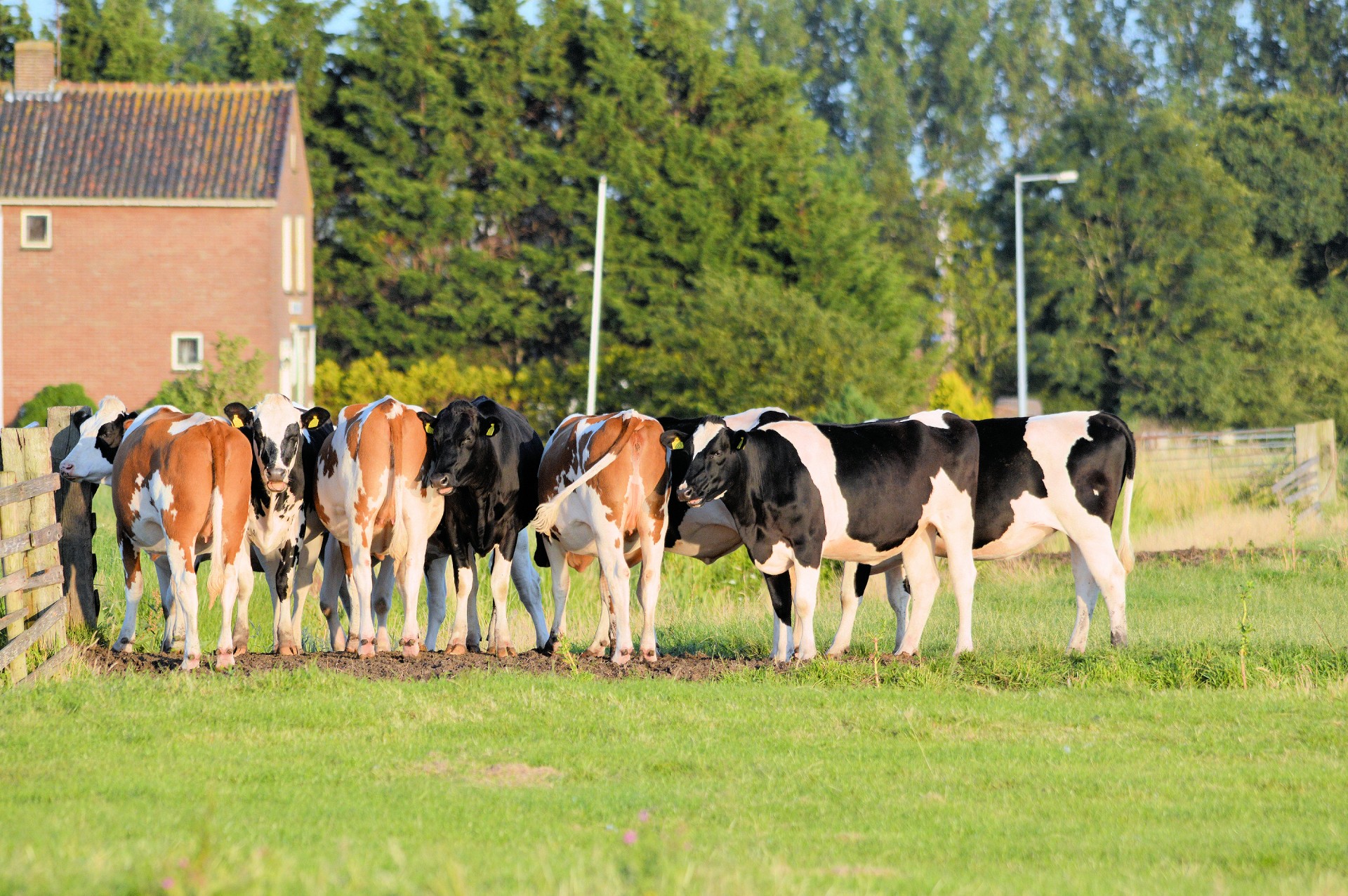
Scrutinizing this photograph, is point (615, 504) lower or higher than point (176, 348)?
lower

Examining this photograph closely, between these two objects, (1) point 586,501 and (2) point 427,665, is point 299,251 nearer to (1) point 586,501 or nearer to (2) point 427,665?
(1) point 586,501

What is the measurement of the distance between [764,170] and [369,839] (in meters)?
47.3

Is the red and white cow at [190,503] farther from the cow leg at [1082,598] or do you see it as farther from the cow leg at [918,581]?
the cow leg at [1082,598]

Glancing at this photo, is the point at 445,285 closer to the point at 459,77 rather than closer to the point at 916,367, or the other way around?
the point at 459,77


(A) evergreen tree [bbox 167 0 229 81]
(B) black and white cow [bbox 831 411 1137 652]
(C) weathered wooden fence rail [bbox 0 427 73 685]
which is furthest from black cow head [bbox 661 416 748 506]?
(A) evergreen tree [bbox 167 0 229 81]

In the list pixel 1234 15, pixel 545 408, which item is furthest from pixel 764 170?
pixel 1234 15

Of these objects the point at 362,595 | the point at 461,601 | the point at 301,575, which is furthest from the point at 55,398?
the point at 362,595

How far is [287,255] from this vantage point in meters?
47.2

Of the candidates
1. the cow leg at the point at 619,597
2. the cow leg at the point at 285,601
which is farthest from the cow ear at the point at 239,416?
the cow leg at the point at 619,597

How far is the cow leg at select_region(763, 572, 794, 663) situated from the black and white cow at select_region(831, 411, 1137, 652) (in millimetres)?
614

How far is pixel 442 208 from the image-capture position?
5494 centimetres

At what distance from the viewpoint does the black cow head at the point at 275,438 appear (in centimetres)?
1169

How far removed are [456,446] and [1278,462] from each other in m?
22.9

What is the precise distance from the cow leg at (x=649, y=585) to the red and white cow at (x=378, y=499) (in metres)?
1.63
